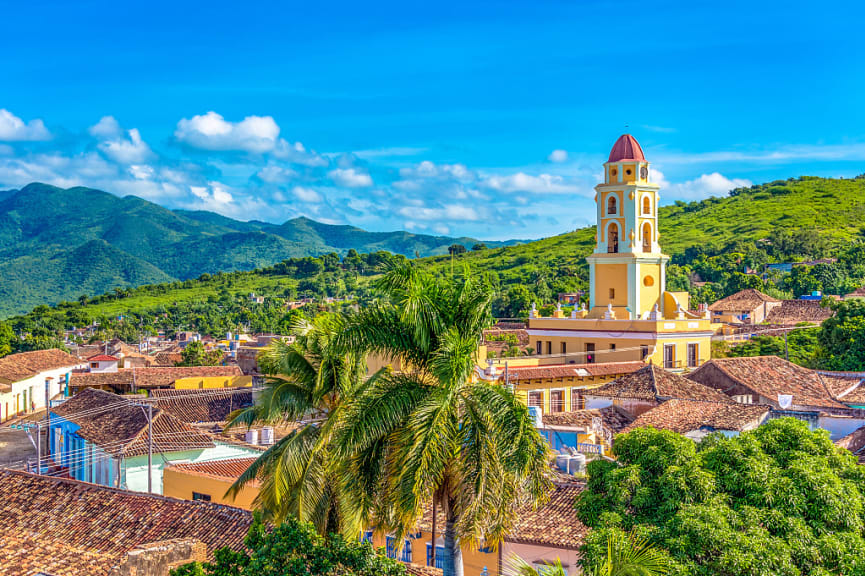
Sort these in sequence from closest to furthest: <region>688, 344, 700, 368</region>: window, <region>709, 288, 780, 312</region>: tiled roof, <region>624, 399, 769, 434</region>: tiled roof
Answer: <region>624, 399, 769, 434</region>: tiled roof, <region>688, 344, 700, 368</region>: window, <region>709, 288, 780, 312</region>: tiled roof

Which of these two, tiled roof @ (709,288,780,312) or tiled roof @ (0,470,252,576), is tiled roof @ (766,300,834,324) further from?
tiled roof @ (0,470,252,576)

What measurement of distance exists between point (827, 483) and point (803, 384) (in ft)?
67.1

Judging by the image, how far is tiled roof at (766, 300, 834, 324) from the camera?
6856cm

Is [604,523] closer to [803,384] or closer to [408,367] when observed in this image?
[408,367]

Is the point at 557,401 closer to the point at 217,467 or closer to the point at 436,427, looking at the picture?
the point at 217,467

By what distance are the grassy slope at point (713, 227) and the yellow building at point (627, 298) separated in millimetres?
70701

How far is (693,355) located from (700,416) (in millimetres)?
19037

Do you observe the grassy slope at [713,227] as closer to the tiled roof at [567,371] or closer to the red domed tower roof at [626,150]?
the red domed tower roof at [626,150]

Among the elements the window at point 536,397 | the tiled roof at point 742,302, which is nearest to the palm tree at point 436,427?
the window at point 536,397

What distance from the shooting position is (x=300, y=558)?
960 centimetres

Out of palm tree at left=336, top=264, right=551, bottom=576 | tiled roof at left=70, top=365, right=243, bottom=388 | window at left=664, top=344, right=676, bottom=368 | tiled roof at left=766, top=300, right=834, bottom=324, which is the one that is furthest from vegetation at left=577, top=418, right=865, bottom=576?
tiled roof at left=766, top=300, right=834, bottom=324

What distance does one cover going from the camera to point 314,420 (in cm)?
1437

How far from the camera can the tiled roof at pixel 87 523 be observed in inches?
549

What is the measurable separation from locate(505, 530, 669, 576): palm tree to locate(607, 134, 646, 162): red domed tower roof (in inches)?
1321
